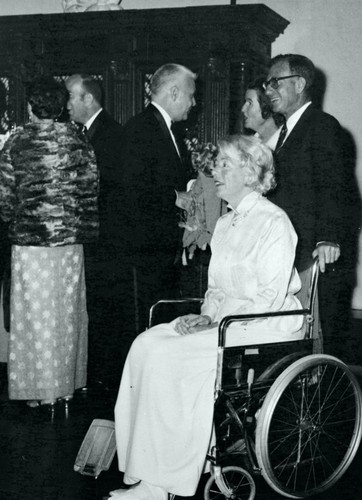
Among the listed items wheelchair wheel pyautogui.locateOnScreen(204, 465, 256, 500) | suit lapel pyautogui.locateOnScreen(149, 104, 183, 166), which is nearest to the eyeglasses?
suit lapel pyautogui.locateOnScreen(149, 104, 183, 166)

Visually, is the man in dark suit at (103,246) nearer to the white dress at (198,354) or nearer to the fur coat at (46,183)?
the fur coat at (46,183)

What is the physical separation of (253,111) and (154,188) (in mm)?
737

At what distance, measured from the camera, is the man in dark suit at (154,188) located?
175 inches

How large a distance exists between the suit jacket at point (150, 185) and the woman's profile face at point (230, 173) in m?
1.34

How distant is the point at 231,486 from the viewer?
9.51 feet

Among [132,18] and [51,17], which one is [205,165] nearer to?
[132,18]

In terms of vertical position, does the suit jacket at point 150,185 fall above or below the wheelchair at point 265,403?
above

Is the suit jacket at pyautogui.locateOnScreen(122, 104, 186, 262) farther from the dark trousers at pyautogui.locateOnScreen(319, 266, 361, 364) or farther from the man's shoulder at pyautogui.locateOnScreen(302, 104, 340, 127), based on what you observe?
the dark trousers at pyautogui.locateOnScreen(319, 266, 361, 364)

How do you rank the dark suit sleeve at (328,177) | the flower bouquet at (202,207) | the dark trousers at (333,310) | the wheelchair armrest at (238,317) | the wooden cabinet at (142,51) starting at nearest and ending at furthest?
the wheelchair armrest at (238,317) → the dark suit sleeve at (328,177) → the dark trousers at (333,310) → the flower bouquet at (202,207) → the wooden cabinet at (142,51)

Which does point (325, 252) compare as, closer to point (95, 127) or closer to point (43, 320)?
point (43, 320)

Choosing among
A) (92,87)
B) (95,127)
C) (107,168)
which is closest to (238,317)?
(107,168)

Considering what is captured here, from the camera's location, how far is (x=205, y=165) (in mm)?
4379

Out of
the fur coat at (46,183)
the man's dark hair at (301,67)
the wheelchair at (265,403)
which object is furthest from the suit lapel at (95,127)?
the wheelchair at (265,403)

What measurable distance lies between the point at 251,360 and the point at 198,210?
1661 mm
